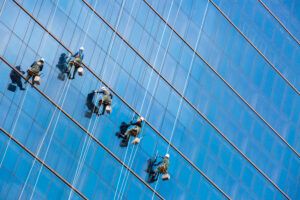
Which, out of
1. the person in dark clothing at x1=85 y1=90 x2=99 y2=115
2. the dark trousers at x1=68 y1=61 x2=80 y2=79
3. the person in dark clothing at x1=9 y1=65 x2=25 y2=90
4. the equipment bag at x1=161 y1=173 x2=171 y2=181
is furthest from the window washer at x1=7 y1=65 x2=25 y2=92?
the equipment bag at x1=161 y1=173 x2=171 y2=181

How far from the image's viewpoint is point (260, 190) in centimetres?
7069

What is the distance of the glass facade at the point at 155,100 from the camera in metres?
54.3

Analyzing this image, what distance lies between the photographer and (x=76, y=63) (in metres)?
56.4

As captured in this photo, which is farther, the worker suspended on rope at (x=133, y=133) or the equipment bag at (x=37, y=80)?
the worker suspended on rope at (x=133, y=133)

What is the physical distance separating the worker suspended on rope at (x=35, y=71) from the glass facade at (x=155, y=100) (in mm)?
547

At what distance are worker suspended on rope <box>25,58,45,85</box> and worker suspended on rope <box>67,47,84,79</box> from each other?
242 centimetres

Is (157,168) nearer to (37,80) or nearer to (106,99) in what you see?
(106,99)

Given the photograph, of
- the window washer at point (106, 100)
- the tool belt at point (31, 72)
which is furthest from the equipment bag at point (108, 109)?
the tool belt at point (31, 72)

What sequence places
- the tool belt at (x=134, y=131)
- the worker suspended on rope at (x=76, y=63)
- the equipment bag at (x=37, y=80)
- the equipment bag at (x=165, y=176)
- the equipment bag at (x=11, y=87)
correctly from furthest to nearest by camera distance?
the equipment bag at (x=165, y=176) < the tool belt at (x=134, y=131) < the worker suspended on rope at (x=76, y=63) < the equipment bag at (x=37, y=80) < the equipment bag at (x=11, y=87)

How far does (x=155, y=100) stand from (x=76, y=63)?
25.1ft

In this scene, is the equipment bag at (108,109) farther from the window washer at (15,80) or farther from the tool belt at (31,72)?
the window washer at (15,80)

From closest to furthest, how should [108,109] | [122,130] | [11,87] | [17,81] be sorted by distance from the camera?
[11,87], [17,81], [108,109], [122,130]

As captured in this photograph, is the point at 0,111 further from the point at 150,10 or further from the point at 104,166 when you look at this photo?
the point at 150,10

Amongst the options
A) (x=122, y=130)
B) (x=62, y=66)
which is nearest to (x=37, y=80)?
(x=62, y=66)
